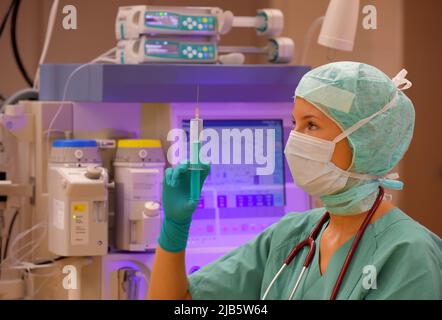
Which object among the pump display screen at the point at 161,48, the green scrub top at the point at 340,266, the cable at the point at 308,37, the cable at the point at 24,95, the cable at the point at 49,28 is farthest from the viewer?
the cable at the point at 24,95

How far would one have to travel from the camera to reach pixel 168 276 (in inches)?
69.6

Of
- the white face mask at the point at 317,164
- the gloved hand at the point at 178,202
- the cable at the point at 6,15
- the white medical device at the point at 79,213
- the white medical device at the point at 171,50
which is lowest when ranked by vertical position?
the white medical device at the point at 79,213

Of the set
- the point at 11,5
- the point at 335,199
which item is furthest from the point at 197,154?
the point at 11,5

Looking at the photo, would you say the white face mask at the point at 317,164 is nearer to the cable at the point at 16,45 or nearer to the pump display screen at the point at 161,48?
the pump display screen at the point at 161,48

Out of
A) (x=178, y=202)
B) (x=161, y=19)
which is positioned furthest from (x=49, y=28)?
(x=178, y=202)

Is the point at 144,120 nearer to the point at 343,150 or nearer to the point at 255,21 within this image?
the point at 255,21

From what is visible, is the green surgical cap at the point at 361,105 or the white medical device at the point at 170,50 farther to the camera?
the white medical device at the point at 170,50

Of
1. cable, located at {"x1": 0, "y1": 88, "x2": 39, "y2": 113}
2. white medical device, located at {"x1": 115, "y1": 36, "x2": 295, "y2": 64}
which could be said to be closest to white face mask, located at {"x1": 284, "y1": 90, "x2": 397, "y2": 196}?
white medical device, located at {"x1": 115, "y1": 36, "x2": 295, "y2": 64}

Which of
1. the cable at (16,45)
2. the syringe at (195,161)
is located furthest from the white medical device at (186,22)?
the syringe at (195,161)

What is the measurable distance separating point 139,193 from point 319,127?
89 cm

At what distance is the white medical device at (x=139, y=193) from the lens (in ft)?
8.00

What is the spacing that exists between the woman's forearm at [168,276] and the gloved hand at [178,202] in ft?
0.12

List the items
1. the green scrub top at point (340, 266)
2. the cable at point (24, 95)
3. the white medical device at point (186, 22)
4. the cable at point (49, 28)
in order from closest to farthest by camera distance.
Result: the green scrub top at point (340, 266)
the cable at point (49, 28)
the white medical device at point (186, 22)
the cable at point (24, 95)

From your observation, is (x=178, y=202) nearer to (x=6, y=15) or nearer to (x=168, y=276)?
(x=168, y=276)
